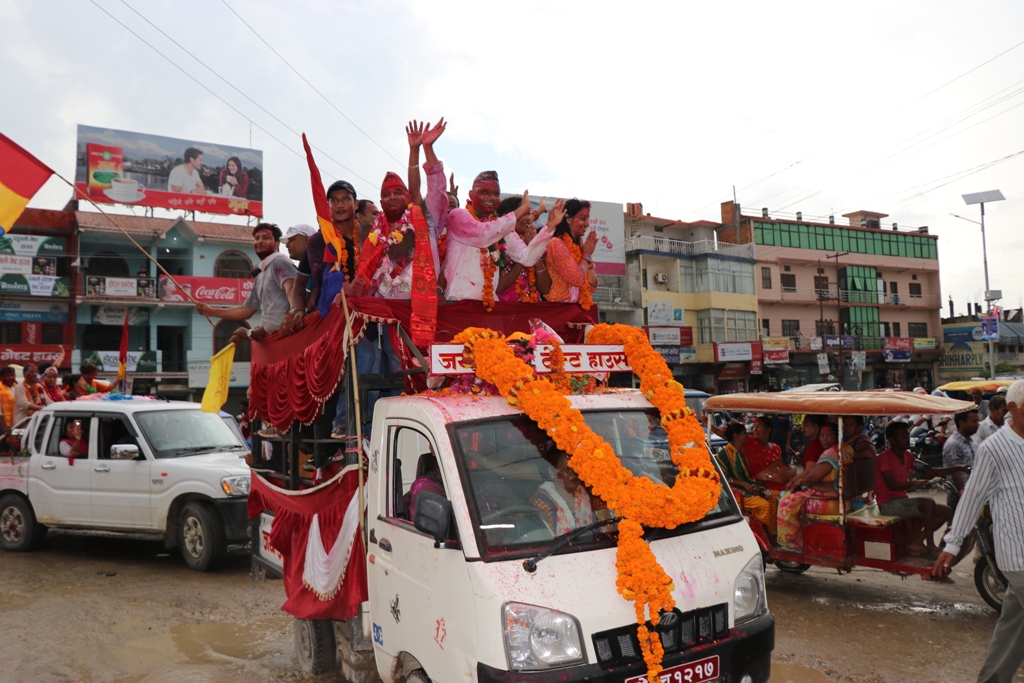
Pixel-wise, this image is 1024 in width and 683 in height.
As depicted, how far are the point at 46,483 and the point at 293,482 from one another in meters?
6.04

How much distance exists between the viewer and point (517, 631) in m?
3.11

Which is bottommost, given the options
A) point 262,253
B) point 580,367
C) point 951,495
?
point 951,495

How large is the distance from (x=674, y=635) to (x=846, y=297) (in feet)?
175

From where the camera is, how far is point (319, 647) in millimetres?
5258

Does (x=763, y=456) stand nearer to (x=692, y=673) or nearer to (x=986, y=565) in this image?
(x=986, y=565)

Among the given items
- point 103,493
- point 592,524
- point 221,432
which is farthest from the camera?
point 221,432

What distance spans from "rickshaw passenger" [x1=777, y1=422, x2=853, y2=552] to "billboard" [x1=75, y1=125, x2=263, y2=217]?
113ft

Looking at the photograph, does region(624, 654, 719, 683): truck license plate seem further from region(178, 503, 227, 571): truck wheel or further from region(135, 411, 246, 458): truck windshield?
region(135, 411, 246, 458): truck windshield

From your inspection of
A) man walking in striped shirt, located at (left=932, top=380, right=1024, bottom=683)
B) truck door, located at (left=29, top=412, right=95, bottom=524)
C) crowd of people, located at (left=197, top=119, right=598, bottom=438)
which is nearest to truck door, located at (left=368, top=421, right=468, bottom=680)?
crowd of people, located at (left=197, top=119, right=598, bottom=438)

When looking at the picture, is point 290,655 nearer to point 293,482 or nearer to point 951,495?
point 293,482

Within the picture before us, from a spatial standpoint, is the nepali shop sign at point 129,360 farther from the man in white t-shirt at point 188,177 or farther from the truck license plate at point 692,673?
the truck license plate at point 692,673

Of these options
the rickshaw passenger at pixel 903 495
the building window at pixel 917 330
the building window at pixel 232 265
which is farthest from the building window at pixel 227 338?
the building window at pixel 917 330

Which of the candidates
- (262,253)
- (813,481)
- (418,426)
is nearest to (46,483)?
(262,253)

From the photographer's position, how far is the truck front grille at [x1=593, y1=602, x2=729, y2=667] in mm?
3164
